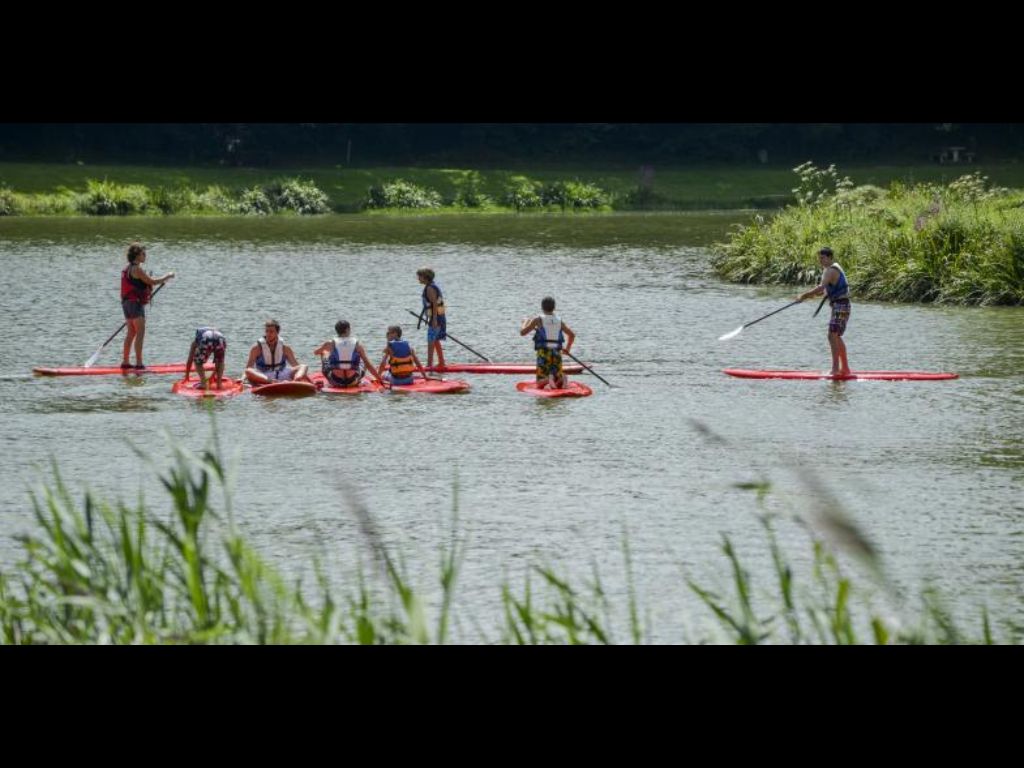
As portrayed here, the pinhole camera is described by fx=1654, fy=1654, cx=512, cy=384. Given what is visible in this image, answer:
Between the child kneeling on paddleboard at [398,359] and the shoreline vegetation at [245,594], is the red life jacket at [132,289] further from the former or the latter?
the shoreline vegetation at [245,594]

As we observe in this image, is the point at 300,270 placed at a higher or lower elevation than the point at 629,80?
lower

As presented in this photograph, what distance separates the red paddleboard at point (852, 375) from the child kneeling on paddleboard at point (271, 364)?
6381mm

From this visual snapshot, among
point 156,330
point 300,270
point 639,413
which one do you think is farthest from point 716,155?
point 639,413

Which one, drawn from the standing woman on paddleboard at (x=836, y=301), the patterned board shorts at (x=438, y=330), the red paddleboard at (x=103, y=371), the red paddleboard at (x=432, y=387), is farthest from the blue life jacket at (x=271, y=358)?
the standing woman on paddleboard at (x=836, y=301)

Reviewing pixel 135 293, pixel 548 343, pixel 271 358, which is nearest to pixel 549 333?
pixel 548 343

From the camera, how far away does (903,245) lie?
34.4 meters

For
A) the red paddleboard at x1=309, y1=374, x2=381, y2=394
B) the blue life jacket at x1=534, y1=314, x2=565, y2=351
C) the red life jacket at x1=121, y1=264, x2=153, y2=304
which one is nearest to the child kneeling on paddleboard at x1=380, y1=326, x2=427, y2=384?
the red paddleboard at x1=309, y1=374, x2=381, y2=394

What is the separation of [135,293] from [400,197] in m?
44.7

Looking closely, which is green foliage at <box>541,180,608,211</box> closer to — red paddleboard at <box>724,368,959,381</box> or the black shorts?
red paddleboard at <box>724,368,959,381</box>

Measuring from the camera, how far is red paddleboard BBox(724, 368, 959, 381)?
23.1m

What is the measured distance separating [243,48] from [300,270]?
3642cm

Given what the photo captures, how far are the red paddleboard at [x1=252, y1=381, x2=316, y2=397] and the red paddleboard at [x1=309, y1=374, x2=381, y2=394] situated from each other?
374 millimetres
